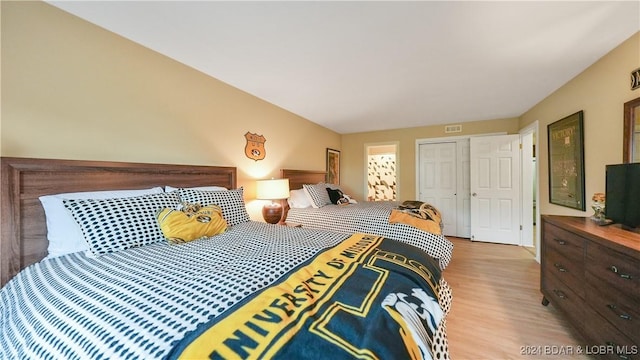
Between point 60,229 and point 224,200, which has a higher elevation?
point 224,200

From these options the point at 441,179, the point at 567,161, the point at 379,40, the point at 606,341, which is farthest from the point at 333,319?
the point at 441,179

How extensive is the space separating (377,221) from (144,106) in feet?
7.88

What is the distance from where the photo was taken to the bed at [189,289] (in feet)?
1.92

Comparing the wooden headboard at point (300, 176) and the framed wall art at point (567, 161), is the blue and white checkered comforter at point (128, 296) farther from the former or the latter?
the framed wall art at point (567, 161)

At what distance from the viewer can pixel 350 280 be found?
906mm

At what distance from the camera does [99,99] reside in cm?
162

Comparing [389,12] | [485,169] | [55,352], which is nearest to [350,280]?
[55,352]

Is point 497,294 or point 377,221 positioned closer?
point 497,294

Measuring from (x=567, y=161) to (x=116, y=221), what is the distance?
403 centimetres

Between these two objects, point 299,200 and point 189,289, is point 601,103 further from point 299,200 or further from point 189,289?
point 189,289

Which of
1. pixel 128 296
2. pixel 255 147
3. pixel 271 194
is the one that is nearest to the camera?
pixel 128 296

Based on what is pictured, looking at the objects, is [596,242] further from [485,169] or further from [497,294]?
[485,169]

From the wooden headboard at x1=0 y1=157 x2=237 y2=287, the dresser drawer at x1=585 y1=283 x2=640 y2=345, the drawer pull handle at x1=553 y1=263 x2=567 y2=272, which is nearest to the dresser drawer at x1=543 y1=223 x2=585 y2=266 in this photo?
the drawer pull handle at x1=553 y1=263 x2=567 y2=272

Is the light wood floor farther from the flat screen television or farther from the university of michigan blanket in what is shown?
the university of michigan blanket
